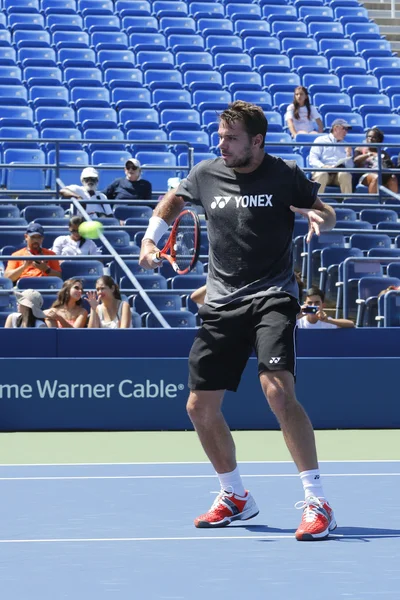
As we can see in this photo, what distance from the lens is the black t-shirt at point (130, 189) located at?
13.6 m

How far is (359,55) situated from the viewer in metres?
20.2

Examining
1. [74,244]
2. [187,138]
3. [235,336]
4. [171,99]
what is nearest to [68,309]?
[74,244]

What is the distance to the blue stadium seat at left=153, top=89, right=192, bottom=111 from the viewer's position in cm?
1700

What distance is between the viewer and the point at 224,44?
19344 millimetres

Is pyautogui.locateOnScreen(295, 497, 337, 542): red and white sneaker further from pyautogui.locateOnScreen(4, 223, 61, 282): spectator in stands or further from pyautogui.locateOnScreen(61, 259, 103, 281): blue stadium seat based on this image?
pyautogui.locateOnScreen(61, 259, 103, 281): blue stadium seat

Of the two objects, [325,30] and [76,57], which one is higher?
[325,30]

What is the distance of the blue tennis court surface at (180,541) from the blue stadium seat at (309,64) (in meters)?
12.6

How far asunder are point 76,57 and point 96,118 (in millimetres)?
2007

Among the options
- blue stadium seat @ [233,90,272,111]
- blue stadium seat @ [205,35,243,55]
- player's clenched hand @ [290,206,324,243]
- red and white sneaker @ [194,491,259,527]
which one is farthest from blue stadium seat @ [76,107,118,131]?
red and white sneaker @ [194,491,259,527]

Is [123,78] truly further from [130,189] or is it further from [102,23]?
[130,189]

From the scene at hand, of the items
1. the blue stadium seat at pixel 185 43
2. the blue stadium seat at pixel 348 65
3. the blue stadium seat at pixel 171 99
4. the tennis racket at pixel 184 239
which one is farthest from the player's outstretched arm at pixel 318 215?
the blue stadium seat at pixel 348 65

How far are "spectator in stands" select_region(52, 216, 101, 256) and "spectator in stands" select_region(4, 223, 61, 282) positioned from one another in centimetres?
34

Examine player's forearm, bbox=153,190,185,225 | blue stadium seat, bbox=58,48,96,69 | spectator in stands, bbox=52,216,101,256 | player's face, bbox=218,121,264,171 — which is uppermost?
blue stadium seat, bbox=58,48,96,69

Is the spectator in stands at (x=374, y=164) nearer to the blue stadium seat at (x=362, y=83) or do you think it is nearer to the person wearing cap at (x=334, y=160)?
the person wearing cap at (x=334, y=160)
